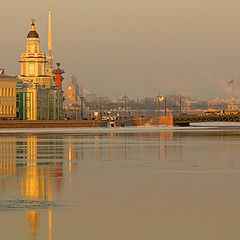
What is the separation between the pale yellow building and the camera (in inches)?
6526

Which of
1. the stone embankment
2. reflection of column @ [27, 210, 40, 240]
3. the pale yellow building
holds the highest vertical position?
the pale yellow building

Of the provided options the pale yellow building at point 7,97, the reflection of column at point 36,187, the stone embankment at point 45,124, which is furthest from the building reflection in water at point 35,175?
the pale yellow building at point 7,97

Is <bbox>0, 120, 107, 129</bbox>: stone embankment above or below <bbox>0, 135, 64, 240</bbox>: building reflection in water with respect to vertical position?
above

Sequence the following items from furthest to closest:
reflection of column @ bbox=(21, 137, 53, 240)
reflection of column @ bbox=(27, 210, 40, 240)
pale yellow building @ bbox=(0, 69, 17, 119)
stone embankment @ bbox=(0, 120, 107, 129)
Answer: pale yellow building @ bbox=(0, 69, 17, 119)
stone embankment @ bbox=(0, 120, 107, 129)
reflection of column @ bbox=(21, 137, 53, 240)
reflection of column @ bbox=(27, 210, 40, 240)

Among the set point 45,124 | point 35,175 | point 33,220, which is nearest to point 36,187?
point 35,175

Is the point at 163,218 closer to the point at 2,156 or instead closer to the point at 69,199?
the point at 69,199

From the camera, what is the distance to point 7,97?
167 m

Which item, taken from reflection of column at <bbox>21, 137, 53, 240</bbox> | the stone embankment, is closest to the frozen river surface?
reflection of column at <bbox>21, 137, 53, 240</bbox>

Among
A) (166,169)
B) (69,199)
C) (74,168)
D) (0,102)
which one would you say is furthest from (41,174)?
(0,102)

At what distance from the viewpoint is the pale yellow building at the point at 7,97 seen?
16575 cm

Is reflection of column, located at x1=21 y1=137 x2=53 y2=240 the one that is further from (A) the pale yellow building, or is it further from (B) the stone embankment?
(A) the pale yellow building

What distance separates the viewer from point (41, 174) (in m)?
30.8

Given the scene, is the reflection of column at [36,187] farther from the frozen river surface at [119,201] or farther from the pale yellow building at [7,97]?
the pale yellow building at [7,97]

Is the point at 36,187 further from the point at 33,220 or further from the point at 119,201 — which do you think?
the point at 33,220
